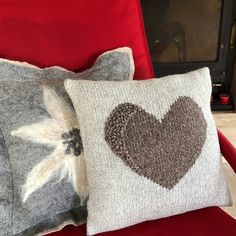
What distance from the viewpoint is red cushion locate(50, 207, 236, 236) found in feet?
2.93

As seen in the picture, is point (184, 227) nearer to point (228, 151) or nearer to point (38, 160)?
point (228, 151)

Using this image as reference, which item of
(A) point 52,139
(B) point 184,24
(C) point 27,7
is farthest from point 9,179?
(B) point 184,24

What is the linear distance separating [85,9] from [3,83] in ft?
1.09

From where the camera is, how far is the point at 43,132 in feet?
2.83

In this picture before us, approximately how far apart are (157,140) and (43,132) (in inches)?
9.9

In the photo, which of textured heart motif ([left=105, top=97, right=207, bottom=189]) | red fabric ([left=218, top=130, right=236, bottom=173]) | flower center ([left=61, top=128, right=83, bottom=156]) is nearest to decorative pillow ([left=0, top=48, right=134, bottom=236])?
flower center ([left=61, top=128, right=83, bottom=156])

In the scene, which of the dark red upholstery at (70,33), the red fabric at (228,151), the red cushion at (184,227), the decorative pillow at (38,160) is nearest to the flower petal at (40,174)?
the decorative pillow at (38,160)

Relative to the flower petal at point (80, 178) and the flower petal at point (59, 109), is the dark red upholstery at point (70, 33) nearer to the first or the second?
the flower petal at point (59, 109)

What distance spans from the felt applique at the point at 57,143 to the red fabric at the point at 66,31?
17 cm

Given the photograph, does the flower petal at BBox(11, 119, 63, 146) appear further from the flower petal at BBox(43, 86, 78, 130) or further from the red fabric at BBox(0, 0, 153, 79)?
the red fabric at BBox(0, 0, 153, 79)

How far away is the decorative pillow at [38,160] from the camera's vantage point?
2.80 ft

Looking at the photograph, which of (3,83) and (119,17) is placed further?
(119,17)

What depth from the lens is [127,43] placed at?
3.53 ft

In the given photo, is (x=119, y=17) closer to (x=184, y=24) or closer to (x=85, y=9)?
(x=85, y=9)
